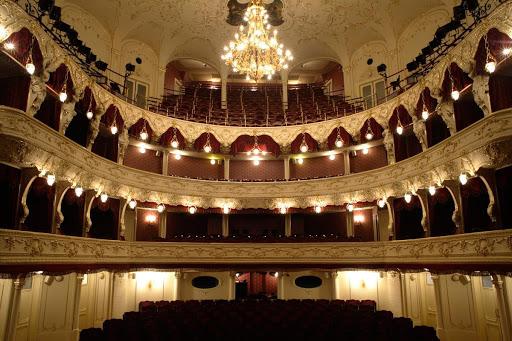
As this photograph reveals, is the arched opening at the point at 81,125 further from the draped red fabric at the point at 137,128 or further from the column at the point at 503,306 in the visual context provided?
the column at the point at 503,306

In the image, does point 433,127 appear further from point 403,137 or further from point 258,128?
point 258,128

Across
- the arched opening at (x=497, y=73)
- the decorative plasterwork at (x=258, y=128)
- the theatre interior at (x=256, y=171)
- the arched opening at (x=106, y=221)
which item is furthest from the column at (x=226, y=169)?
the arched opening at (x=497, y=73)

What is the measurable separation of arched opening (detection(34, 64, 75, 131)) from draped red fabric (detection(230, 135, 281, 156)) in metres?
8.61

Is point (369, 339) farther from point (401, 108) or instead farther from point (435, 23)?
point (435, 23)

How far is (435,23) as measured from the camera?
Answer: 15.7 m

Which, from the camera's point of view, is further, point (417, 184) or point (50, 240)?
point (417, 184)

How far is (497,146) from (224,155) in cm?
1272

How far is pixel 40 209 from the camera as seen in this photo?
1080 cm

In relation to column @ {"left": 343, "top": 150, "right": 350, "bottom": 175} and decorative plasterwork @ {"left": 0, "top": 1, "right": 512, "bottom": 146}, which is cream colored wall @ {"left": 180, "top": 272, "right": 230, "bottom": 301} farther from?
column @ {"left": 343, "top": 150, "right": 350, "bottom": 175}

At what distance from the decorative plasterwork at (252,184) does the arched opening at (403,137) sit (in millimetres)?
1203

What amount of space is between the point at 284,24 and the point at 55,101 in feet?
38.4

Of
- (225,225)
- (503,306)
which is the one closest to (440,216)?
(503,306)

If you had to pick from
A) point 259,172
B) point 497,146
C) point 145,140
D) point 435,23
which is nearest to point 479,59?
point 497,146

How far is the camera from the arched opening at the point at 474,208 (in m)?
11.0
